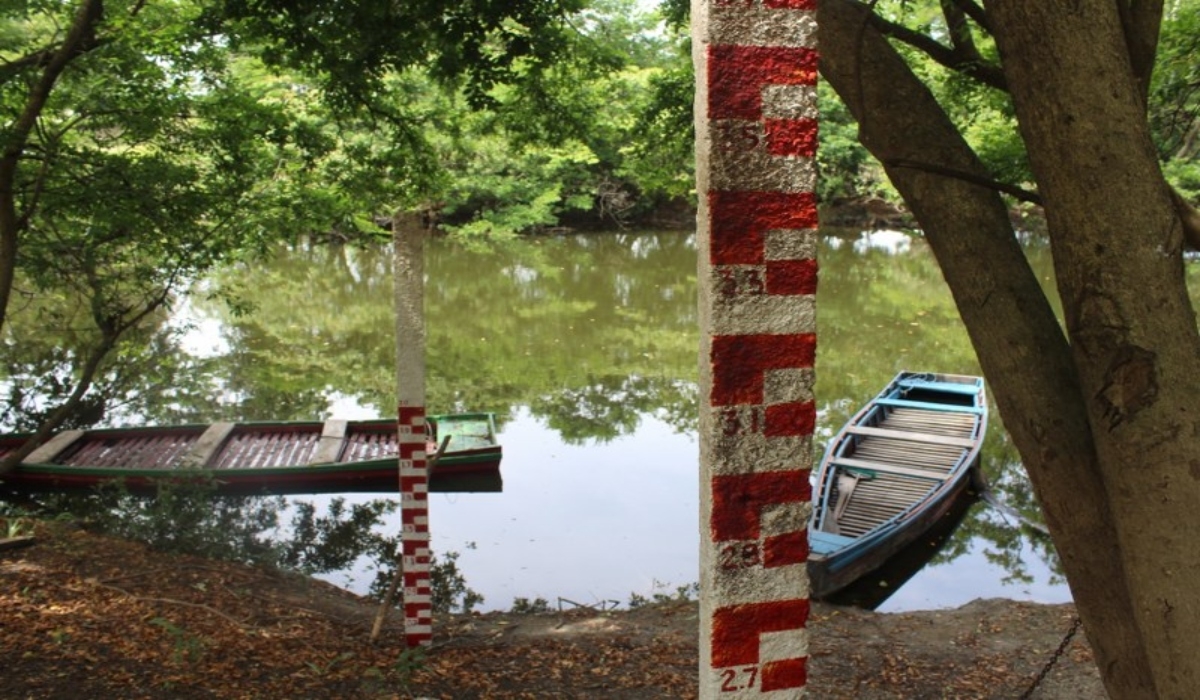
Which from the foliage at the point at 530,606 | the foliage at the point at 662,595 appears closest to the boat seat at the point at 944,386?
the foliage at the point at 662,595

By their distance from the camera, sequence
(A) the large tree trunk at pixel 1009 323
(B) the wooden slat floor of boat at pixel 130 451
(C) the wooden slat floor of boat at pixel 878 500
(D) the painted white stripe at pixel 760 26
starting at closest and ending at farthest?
1. (D) the painted white stripe at pixel 760 26
2. (A) the large tree trunk at pixel 1009 323
3. (C) the wooden slat floor of boat at pixel 878 500
4. (B) the wooden slat floor of boat at pixel 130 451

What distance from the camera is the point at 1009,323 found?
3029 mm

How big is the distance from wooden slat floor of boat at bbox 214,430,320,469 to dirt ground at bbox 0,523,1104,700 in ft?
9.73

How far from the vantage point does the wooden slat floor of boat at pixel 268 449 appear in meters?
10.7

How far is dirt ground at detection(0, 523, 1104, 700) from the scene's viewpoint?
16.8 ft

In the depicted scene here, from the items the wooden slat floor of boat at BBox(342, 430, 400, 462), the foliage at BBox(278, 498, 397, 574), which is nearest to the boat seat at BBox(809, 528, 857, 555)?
the foliage at BBox(278, 498, 397, 574)

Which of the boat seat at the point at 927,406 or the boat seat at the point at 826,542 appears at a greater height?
the boat seat at the point at 927,406

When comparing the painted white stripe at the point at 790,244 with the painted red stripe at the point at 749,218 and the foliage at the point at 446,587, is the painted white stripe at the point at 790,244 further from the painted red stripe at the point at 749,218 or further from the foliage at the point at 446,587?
the foliage at the point at 446,587

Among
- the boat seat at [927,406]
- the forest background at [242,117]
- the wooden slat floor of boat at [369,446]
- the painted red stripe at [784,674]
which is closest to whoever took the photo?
the painted red stripe at [784,674]

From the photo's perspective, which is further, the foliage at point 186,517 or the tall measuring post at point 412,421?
the foliage at point 186,517

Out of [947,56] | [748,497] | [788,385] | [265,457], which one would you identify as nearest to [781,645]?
[748,497]

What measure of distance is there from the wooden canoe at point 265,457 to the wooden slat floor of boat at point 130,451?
0.01 m

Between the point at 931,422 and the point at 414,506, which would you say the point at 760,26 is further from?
the point at 931,422

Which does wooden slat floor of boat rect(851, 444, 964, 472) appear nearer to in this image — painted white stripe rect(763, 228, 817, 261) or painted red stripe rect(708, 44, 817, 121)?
painted white stripe rect(763, 228, 817, 261)
